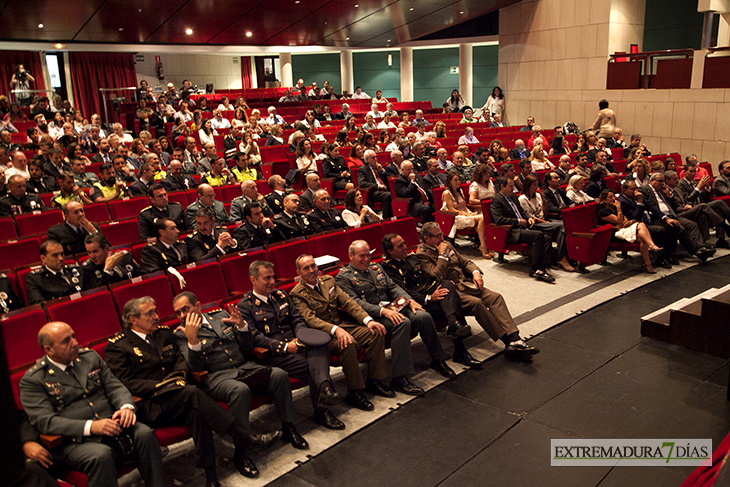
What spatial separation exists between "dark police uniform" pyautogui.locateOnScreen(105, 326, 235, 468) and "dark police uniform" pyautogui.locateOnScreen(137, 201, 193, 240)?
2.12 metres

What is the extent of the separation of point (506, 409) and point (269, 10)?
1045cm

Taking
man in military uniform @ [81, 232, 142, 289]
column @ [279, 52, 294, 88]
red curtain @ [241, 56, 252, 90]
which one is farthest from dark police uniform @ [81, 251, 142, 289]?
red curtain @ [241, 56, 252, 90]

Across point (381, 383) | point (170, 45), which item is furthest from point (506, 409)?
point (170, 45)

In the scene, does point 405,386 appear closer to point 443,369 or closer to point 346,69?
point 443,369

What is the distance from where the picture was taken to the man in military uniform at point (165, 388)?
103 inches

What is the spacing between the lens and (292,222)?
4.97 m

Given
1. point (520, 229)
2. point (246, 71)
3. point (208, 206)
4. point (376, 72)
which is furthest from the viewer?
point (246, 71)

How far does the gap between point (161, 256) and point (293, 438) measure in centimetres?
181

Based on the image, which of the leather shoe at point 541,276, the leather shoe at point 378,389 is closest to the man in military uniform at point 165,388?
the leather shoe at point 378,389

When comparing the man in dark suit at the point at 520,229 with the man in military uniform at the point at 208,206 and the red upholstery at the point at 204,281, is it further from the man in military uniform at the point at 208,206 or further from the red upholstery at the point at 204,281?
the red upholstery at the point at 204,281

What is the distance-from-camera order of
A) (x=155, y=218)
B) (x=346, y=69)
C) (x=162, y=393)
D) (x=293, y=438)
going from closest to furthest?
(x=162, y=393) < (x=293, y=438) < (x=155, y=218) < (x=346, y=69)

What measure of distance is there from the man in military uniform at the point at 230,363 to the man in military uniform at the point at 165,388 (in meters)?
Result: 0.07

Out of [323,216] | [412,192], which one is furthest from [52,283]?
[412,192]

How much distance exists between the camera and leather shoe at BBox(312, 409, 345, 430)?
3.05 meters
